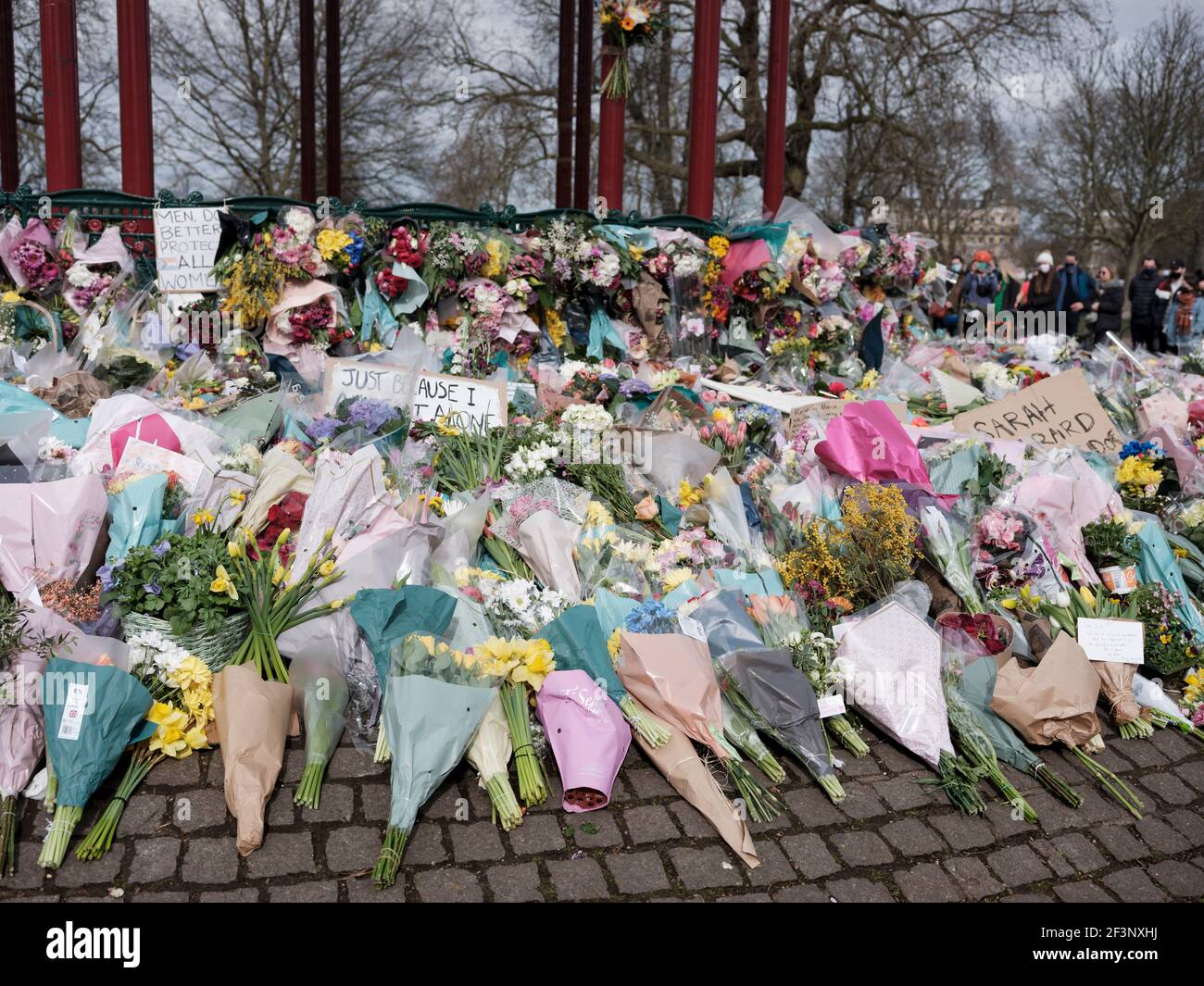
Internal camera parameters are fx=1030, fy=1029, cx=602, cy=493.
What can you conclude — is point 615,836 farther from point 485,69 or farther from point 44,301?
point 485,69

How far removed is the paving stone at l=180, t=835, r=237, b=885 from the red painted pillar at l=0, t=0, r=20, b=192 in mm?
7986

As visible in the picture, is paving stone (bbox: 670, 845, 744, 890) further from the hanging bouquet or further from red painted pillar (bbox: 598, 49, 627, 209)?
the hanging bouquet

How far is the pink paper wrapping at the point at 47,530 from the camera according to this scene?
135 inches

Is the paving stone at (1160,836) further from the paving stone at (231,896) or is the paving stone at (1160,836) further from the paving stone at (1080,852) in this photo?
the paving stone at (231,896)

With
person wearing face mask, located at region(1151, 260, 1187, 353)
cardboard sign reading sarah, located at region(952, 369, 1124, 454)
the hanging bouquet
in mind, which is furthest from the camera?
person wearing face mask, located at region(1151, 260, 1187, 353)

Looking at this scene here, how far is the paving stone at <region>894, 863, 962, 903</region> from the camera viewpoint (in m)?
2.80

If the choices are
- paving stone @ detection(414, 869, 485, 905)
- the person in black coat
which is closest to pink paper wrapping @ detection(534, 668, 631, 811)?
paving stone @ detection(414, 869, 485, 905)

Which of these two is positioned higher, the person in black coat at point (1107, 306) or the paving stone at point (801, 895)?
the person in black coat at point (1107, 306)

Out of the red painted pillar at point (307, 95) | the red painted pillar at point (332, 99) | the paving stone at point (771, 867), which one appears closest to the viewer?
the paving stone at point (771, 867)

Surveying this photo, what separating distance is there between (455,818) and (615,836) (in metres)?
0.47

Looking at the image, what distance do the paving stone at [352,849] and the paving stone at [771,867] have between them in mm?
963

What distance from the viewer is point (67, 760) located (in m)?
2.81

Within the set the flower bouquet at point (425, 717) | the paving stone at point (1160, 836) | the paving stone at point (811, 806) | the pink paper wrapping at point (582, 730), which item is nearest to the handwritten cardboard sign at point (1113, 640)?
the paving stone at point (1160, 836)

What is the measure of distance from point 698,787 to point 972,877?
80cm
